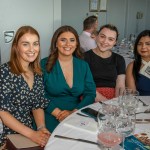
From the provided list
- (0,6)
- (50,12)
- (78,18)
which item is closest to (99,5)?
(78,18)

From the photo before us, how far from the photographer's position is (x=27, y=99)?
1.92 m

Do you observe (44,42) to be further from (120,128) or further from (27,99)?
(120,128)

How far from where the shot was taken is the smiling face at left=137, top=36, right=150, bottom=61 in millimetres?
2598

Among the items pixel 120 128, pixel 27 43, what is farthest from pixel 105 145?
pixel 27 43

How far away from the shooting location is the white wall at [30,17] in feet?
11.2

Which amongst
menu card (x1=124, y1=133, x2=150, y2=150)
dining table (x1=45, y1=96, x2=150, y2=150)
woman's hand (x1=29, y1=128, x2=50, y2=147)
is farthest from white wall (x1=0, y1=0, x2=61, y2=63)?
menu card (x1=124, y1=133, x2=150, y2=150)

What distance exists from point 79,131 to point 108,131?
22 centimetres

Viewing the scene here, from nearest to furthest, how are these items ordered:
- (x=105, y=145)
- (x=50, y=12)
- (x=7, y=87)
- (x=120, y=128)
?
1. (x=105, y=145)
2. (x=120, y=128)
3. (x=7, y=87)
4. (x=50, y=12)

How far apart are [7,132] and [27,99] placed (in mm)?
272

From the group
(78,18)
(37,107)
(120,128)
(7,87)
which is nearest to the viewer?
(120,128)

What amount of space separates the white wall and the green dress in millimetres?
1350

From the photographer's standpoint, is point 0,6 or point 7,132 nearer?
point 7,132

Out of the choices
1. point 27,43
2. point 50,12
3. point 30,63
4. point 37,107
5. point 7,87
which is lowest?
point 37,107

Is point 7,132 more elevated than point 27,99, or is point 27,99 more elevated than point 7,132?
point 27,99
